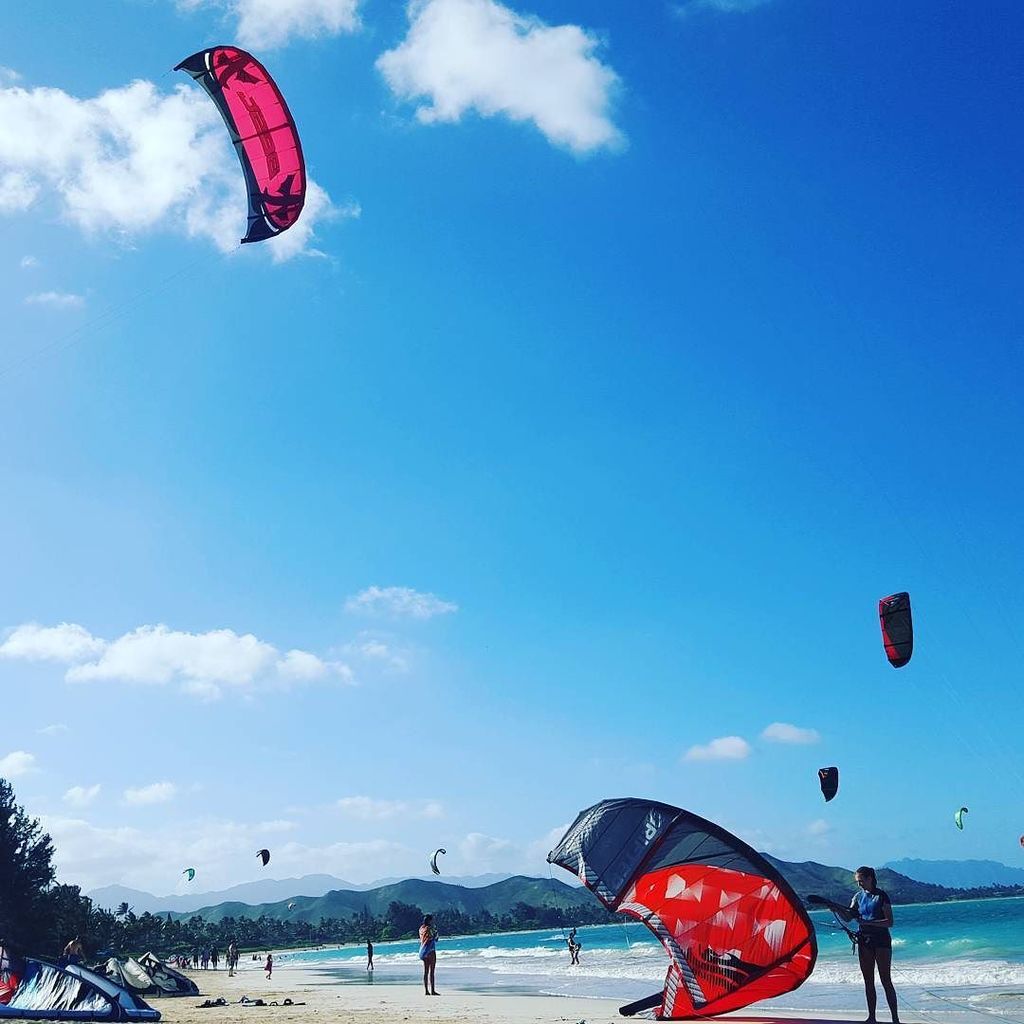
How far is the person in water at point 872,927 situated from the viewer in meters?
8.60

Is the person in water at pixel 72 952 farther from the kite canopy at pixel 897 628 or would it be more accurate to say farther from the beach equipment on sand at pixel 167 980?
the kite canopy at pixel 897 628

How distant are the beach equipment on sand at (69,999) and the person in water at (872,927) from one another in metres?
8.71

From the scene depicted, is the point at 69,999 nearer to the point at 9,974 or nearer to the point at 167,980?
the point at 9,974

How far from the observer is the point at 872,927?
340 inches

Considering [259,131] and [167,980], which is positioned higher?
[259,131]

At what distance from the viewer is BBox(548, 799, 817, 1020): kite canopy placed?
318 inches

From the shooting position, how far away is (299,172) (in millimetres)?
11594

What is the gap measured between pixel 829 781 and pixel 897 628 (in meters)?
5.45

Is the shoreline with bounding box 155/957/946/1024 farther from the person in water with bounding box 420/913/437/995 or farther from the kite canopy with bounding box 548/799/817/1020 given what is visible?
the kite canopy with bounding box 548/799/817/1020

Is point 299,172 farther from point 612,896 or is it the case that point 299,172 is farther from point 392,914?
point 392,914

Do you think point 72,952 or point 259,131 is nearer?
point 259,131

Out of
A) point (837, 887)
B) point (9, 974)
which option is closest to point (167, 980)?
point (9, 974)

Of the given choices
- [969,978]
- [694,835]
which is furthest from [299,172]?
[969,978]

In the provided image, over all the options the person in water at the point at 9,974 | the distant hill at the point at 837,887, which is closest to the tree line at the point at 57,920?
the person in water at the point at 9,974
